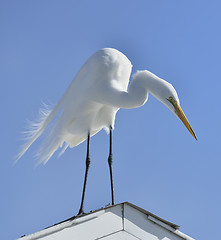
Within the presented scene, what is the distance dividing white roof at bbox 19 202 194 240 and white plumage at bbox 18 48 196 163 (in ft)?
5.03

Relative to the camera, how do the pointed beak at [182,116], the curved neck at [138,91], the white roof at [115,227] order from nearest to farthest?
the white roof at [115,227] → the pointed beak at [182,116] → the curved neck at [138,91]

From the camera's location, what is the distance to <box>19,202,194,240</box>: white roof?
3486 millimetres

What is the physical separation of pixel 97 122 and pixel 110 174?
73 cm

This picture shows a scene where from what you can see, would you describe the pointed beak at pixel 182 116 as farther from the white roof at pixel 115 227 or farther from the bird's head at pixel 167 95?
the white roof at pixel 115 227

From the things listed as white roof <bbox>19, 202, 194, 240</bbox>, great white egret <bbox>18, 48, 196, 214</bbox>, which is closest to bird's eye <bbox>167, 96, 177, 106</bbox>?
great white egret <bbox>18, 48, 196, 214</bbox>

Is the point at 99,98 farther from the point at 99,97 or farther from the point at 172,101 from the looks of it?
the point at 172,101

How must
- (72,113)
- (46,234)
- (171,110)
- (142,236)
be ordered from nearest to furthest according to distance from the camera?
(46,234) < (142,236) < (171,110) < (72,113)

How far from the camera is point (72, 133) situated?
5.94m

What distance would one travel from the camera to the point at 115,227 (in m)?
3.66

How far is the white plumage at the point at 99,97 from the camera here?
17.0ft

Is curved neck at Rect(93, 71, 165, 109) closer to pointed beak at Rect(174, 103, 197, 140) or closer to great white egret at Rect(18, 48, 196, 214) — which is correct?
great white egret at Rect(18, 48, 196, 214)

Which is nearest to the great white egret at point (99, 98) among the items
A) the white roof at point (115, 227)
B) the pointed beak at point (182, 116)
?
the pointed beak at point (182, 116)

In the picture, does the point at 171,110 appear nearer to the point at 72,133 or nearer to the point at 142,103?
the point at 142,103

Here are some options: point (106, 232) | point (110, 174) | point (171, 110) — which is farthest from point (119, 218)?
point (110, 174)
